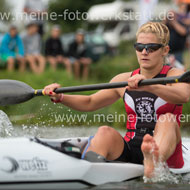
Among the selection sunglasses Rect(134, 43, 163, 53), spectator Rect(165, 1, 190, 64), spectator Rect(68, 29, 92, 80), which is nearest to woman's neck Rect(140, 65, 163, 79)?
sunglasses Rect(134, 43, 163, 53)

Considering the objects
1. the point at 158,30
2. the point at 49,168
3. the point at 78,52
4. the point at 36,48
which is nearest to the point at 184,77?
the point at 158,30

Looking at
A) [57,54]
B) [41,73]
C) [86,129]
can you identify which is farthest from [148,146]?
[57,54]

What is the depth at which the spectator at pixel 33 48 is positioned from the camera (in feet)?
33.2

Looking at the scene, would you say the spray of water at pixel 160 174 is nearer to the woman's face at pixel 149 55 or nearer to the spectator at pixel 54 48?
the woman's face at pixel 149 55

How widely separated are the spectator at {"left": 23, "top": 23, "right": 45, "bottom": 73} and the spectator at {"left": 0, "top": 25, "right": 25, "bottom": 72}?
0.62 feet

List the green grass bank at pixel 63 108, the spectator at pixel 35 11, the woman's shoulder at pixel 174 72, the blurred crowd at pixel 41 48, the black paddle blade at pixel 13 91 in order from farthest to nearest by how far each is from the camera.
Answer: the spectator at pixel 35 11 → the blurred crowd at pixel 41 48 → the green grass bank at pixel 63 108 → the black paddle blade at pixel 13 91 → the woman's shoulder at pixel 174 72

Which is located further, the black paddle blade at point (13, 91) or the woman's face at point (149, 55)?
the black paddle blade at point (13, 91)

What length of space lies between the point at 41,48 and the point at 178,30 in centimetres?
305

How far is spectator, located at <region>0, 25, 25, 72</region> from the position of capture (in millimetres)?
9727

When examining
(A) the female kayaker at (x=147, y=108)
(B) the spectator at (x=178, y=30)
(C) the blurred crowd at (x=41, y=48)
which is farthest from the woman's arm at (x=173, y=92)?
(C) the blurred crowd at (x=41, y=48)

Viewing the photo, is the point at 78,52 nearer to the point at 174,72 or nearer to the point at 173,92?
the point at 174,72

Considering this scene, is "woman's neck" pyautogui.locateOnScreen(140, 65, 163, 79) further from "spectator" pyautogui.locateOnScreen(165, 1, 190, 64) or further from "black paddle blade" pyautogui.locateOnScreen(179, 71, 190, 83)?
"spectator" pyautogui.locateOnScreen(165, 1, 190, 64)

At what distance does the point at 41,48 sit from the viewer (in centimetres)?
1044

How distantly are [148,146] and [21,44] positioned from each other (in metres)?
6.37
